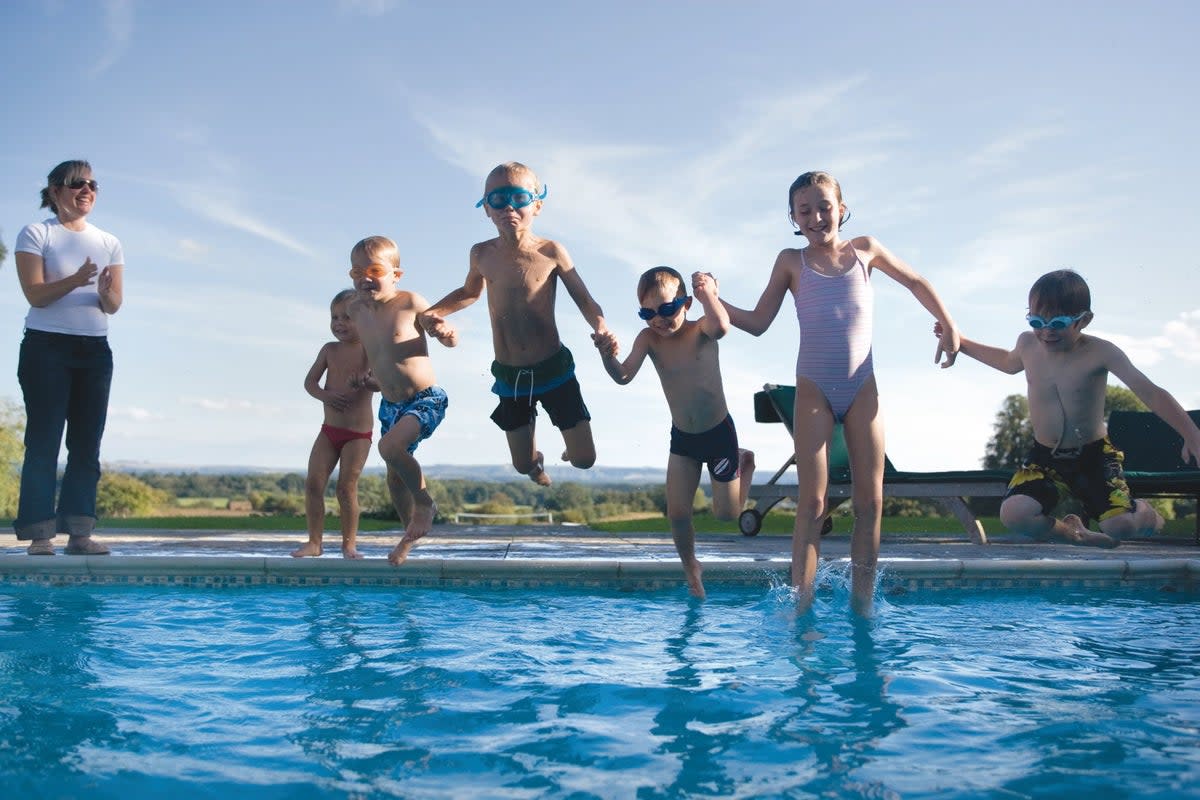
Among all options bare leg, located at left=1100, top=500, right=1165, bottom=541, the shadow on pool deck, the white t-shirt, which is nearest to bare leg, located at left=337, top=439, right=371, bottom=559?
the shadow on pool deck

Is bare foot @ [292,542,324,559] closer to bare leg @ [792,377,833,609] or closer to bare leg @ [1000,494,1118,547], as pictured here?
bare leg @ [792,377,833,609]

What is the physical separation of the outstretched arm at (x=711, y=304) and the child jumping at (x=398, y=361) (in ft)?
7.04

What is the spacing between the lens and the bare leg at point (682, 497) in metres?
5.97

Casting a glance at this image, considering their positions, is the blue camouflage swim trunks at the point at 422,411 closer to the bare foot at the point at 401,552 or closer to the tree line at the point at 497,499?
the bare foot at the point at 401,552

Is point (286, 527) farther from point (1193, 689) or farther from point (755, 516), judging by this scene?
point (1193, 689)

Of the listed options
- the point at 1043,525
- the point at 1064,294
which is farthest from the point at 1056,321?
the point at 1043,525

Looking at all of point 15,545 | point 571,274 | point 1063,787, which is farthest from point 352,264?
point 1063,787

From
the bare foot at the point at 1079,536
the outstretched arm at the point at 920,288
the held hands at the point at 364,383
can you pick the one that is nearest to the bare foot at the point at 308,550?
the held hands at the point at 364,383

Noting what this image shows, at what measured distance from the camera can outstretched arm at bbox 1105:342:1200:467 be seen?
5.10 metres

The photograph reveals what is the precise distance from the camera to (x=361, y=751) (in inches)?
131

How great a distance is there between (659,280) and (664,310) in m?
0.20

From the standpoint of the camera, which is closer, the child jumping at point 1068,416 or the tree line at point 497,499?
the child jumping at point 1068,416

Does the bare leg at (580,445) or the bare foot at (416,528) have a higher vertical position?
the bare leg at (580,445)

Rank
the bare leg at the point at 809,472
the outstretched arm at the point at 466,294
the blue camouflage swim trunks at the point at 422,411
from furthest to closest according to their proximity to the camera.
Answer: the blue camouflage swim trunks at the point at 422,411, the outstretched arm at the point at 466,294, the bare leg at the point at 809,472
